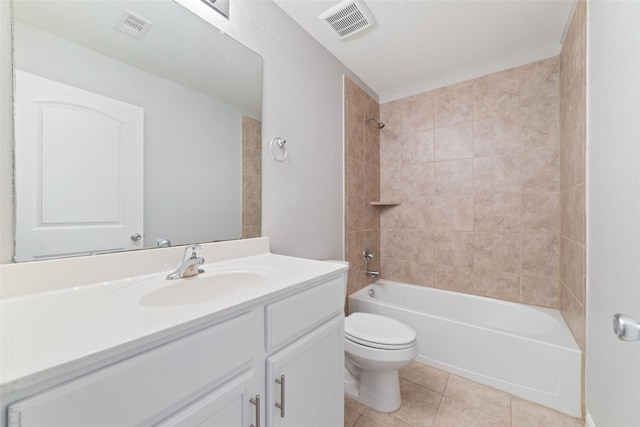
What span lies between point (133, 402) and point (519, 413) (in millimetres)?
1901

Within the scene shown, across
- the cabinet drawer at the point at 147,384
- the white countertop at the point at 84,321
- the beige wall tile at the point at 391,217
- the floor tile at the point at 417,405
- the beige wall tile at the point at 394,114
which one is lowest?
the floor tile at the point at 417,405

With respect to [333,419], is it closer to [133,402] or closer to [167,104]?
[133,402]

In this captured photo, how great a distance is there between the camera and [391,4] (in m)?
1.47

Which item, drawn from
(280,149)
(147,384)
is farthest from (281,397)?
(280,149)

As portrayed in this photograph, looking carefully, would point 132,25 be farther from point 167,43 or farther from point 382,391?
point 382,391

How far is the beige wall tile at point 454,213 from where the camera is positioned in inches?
87.8

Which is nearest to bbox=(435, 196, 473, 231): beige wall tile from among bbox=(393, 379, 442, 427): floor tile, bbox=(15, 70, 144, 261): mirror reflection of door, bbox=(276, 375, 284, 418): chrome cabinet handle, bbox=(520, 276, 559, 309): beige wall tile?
bbox=(520, 276, 559, 309): beige wall tile

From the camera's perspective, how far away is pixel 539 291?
6.39ft

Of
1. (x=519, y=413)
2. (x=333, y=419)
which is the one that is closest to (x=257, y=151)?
(x=333, y=419)

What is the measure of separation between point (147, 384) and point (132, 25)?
3.90 ft

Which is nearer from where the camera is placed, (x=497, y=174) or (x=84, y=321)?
(x=84, y=321)

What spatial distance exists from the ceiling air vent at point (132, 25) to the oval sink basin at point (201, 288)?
3.04 feet

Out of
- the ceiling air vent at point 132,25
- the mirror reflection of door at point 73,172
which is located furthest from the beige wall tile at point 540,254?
the ceiling air vent at point 132,25

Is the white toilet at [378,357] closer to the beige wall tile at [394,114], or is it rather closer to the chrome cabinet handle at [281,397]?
the chrome cabinet handle at [281,397]
